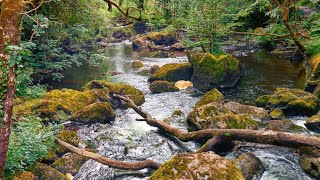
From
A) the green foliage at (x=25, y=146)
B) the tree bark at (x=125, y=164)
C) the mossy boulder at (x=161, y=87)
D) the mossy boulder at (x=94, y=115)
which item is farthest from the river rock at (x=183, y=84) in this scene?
the green foliage at (x=25, y=146)

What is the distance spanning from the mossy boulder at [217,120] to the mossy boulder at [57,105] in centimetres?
486

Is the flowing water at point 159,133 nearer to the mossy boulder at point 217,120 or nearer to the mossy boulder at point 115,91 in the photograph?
the mossy boulder at point 115,91

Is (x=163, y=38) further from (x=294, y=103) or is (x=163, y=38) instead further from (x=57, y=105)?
(x=294, y=103)

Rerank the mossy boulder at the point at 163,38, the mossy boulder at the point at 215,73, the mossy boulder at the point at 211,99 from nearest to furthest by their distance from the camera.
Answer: the mossy boulder at the point at 211,99 < the mossy boulder at the point at 215,73 < the mossy boulder at the point at 163,38

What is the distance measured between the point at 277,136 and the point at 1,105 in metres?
5.82

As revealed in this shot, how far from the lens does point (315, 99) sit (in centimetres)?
1072

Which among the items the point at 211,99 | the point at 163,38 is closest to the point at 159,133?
the point at 211,99

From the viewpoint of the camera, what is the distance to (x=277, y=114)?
402 inches

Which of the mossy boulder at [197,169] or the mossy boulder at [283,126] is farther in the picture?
the mossy boulder at [283,126]

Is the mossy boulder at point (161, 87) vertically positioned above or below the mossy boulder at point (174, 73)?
below

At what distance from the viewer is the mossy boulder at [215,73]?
1501 centimetres

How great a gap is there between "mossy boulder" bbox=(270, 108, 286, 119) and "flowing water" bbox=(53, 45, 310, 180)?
1.78 ft

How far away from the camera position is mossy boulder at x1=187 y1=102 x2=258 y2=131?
8288mm

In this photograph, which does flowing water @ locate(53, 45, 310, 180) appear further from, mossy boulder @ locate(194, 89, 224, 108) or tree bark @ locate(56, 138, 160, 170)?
mossy boulder @ locate(194, 89, 224, 108)
